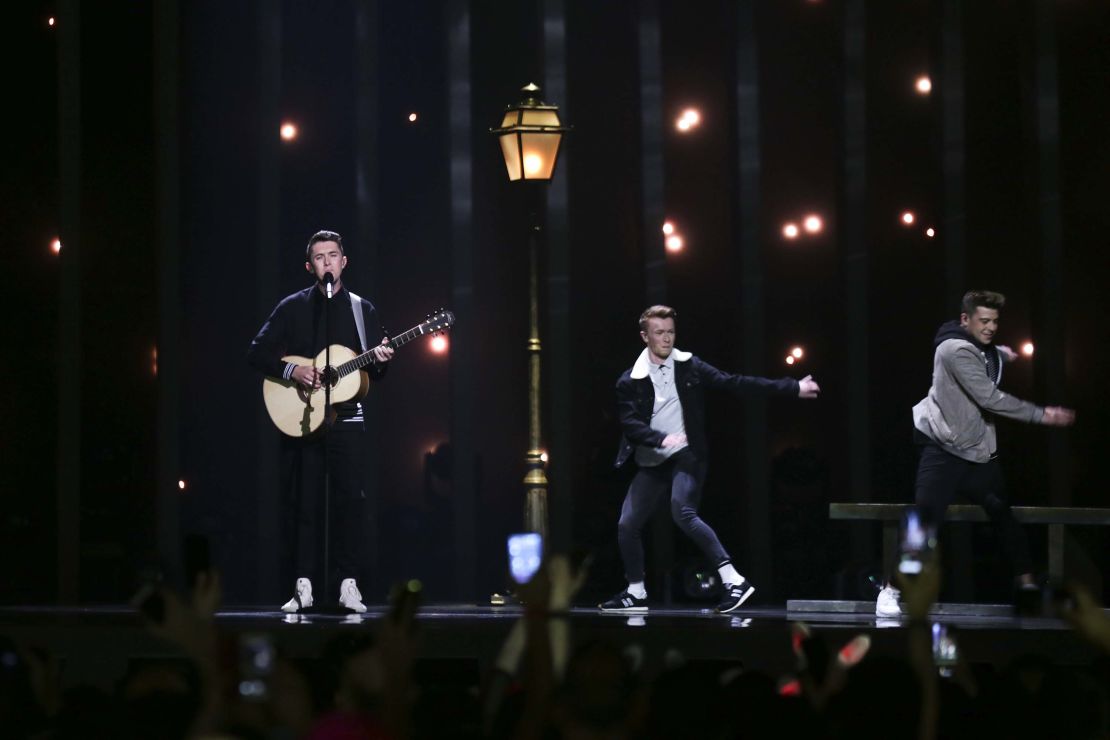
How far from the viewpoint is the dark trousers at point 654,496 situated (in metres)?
10.9

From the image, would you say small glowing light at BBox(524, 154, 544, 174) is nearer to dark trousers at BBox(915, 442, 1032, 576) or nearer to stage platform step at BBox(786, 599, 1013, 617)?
dark trousers at BBox(915, 442, 1032, 576)

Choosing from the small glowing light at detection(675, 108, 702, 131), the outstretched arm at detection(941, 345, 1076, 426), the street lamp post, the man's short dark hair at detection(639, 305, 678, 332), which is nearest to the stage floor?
the outstretched arm at detection(941, 345, 1076, 426)

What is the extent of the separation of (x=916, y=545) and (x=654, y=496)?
7.37 feet

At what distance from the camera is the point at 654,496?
1103 cm

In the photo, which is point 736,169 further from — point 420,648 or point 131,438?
point 420,648

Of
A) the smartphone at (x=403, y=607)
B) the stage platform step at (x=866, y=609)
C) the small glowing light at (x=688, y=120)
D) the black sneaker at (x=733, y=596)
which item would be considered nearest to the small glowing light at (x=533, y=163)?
the small glowing light at (x=688, y=120)

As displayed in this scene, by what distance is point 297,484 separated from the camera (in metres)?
10.6

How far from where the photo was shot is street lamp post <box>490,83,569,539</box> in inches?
436

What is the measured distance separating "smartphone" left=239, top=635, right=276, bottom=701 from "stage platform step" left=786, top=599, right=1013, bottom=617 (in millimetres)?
6486

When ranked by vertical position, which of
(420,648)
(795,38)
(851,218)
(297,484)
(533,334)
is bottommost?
(420,648)

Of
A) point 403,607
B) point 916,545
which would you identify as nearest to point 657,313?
point 916,545

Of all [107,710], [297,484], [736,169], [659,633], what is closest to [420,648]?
[659,633]

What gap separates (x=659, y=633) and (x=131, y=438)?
5.52 metres

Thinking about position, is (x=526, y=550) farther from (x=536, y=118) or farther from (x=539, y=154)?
(x=536, y=118)
